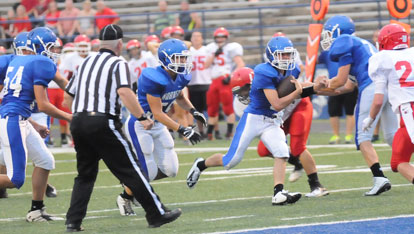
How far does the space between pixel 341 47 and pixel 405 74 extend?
1.14 m

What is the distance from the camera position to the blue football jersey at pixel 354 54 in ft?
26.1

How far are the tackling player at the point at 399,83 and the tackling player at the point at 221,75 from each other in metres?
7.65

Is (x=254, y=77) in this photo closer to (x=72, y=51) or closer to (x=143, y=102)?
(x=143, y=102)

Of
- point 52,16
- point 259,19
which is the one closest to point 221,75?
point 259,19

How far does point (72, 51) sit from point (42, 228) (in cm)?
837

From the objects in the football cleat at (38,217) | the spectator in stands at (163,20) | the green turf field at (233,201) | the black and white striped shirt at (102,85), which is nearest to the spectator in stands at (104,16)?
the spectator in stands at (163,20)

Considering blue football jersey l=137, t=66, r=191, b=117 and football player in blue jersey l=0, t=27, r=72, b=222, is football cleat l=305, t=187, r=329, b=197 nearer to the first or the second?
blue football jersey l=137, t=66, r=191, b=117

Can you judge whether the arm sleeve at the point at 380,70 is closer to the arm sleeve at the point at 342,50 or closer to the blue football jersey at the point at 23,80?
the arm sleeve at the point at 342,50

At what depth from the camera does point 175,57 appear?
746cm

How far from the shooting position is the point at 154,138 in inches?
312

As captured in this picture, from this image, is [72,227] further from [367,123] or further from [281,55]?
[367,123]

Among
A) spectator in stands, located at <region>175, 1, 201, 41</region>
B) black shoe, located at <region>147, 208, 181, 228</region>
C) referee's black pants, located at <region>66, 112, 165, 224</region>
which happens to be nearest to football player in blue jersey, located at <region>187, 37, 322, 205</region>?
black shoe, located at <region>147, 208, 181, 228</region>

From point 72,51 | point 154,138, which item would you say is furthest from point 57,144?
point 154,138

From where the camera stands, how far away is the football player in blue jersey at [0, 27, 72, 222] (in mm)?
7082
